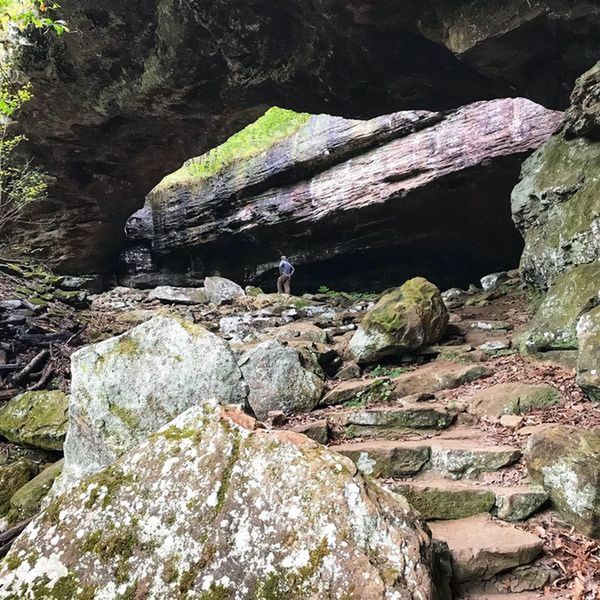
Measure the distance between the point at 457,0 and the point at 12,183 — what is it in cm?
1072

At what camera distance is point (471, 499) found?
11.9 feet

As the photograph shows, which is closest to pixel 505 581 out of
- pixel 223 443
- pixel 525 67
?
pixel 223 443

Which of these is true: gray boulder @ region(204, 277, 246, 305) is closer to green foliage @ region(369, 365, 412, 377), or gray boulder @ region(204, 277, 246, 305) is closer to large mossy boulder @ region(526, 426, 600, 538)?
green foliage @ region(369, 365, 412, 377)

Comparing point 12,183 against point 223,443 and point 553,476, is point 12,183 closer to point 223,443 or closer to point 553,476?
point 223,443

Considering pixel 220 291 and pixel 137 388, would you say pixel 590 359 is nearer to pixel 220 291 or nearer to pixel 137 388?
pixel 137 388

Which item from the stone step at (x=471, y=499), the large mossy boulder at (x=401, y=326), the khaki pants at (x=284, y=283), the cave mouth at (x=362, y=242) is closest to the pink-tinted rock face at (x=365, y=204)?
the cave mouth at (x=362, y=242)

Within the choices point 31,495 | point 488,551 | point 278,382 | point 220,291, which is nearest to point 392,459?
point 488,551

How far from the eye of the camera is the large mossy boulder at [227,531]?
224 centimetres

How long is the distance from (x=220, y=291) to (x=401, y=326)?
8675mm

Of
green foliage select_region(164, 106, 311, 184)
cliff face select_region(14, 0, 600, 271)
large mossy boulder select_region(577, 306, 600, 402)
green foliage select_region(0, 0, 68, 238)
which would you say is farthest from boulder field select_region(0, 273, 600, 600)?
green foliage select_region(164, 106, 311, 184)

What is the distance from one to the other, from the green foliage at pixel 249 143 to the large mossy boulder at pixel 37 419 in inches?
477

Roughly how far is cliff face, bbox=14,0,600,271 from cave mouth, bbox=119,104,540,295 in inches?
130

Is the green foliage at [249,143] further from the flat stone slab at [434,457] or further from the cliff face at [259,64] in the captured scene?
the flat stone slab at [434,457]

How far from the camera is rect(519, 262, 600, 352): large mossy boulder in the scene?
19.2 feet
